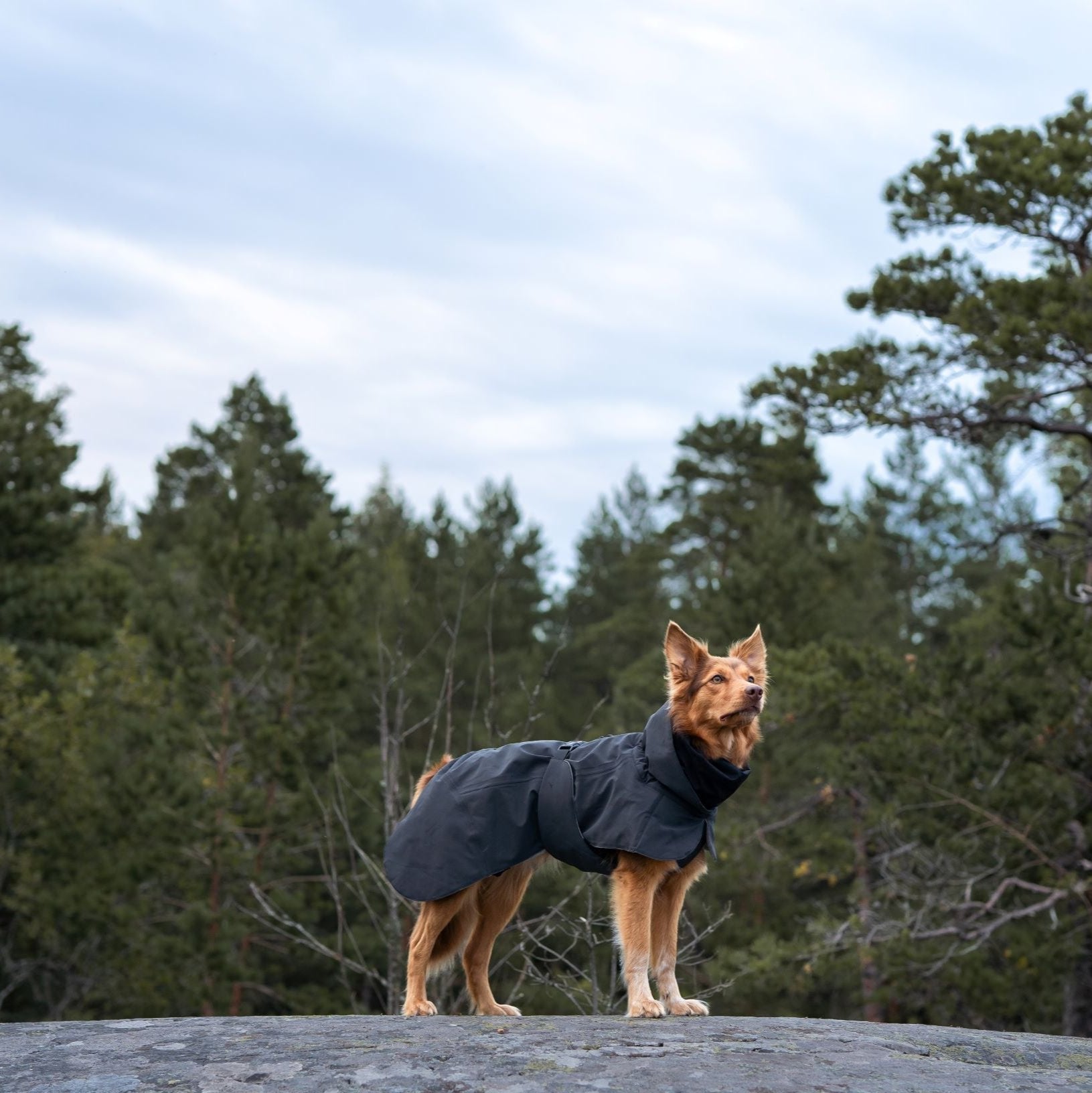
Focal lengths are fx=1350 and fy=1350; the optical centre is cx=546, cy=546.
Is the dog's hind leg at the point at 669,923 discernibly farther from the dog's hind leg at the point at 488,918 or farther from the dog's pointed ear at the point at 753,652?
the dog's pointed ear at the point at 753,652

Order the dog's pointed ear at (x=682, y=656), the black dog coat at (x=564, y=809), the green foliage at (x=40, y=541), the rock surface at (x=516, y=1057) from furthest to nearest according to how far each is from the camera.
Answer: the green foliage at (x=40, y=541) → the dog's pointed ear at (x=682, y=656) → the black dog coat at (x=564, y=809) → the rock surface at (x=516, y=1057)

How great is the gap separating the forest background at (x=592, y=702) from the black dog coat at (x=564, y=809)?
1027mm

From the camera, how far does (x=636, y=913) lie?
20.4 ft

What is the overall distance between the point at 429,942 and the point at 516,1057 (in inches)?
67.3

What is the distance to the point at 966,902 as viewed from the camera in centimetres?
1612

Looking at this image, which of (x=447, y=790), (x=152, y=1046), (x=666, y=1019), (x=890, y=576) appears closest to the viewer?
(x=152, y=1046)

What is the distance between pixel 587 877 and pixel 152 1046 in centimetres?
293

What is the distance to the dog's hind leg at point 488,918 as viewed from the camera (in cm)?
687

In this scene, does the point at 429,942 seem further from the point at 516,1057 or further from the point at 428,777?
the point at 516,1057

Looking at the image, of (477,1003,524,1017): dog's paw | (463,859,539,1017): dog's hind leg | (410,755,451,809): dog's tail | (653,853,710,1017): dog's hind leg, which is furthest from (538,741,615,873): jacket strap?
(477,1003,524,1017): dog's paw

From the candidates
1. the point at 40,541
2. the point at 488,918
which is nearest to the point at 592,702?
the point at 40,541

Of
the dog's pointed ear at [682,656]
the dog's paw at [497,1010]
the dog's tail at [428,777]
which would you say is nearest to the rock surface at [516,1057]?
the dog's paw at [497,1010]

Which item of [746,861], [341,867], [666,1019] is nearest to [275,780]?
[341,867]

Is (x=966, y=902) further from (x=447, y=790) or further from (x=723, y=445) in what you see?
(x=723, y=445)
